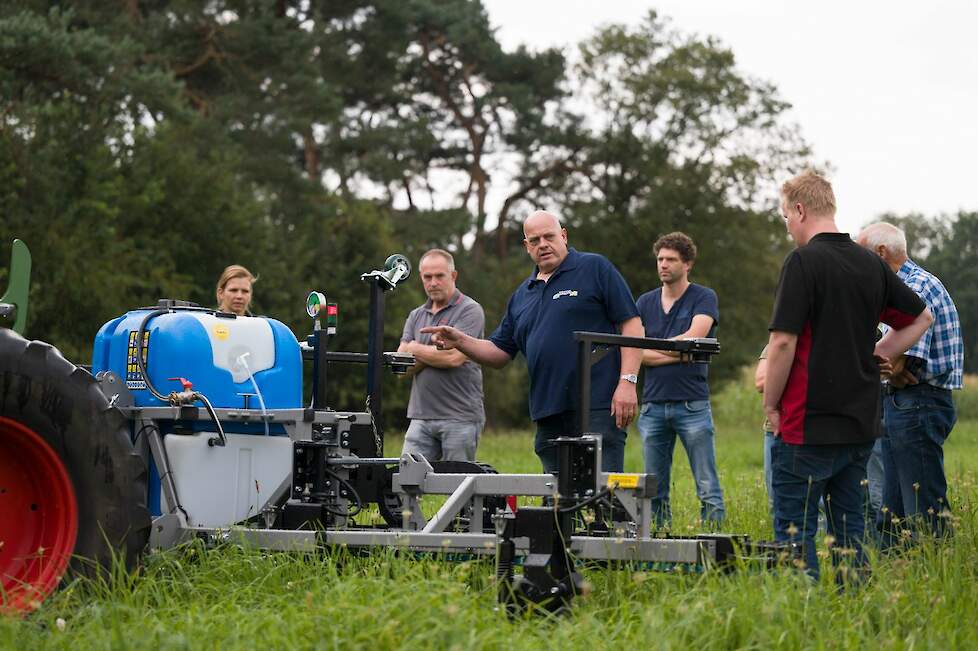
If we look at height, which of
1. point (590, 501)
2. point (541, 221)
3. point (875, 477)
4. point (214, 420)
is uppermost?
point (541, 221)

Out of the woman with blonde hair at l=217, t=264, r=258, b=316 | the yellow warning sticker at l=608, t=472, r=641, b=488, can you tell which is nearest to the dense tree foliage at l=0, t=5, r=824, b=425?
the woman with blonde hair at l=217, t=264, r=258, b=316

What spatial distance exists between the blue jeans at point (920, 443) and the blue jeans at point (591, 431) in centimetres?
134

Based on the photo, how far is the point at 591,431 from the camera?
21.9 feet

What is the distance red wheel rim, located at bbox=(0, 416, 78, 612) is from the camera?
4.73 meters

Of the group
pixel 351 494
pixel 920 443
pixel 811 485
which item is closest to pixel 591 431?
pixel 351 494

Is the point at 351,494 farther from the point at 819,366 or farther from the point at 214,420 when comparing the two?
the point at 819,366

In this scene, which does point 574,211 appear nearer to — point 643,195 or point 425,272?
point 643,195

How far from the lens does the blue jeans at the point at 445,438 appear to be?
7805 millimetres

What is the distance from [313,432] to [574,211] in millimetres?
29967

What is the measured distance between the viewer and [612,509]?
5.25m

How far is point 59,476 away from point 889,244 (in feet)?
13.3

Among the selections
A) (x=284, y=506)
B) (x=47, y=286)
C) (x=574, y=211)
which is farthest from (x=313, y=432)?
(x=574, y=211)

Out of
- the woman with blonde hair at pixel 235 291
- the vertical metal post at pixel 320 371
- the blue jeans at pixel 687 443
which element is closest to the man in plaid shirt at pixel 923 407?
the blue jeans at pixel 687 443

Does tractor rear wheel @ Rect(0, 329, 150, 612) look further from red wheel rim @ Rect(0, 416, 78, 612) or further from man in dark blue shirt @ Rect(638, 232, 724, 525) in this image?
man in dark blue shirt @ Rect(638, 232, 724, 525)
